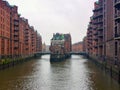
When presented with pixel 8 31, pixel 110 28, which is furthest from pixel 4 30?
pixel 110 28

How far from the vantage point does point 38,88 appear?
41750 mm

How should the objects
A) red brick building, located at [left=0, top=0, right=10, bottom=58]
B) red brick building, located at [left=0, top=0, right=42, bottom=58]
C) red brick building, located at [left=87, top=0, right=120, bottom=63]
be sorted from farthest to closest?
red brick building, located at [left=0, top=0, right=42, bottom=58]
red brick building, located at [left=0, top=0, right=10, bottom=58]
red brick building, located at [left=87, top=0, right=120, bottom=63]

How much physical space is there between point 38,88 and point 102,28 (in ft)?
170

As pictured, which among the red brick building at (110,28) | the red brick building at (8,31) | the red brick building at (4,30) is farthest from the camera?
the red brick building at (8,31)

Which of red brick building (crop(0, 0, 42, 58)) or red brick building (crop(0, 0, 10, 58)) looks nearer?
red brick building (crop(0, 0, 10, 58))

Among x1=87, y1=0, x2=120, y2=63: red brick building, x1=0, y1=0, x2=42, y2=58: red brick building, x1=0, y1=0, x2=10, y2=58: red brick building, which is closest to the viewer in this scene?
x1=87, y1=0, x2=120, y2=63: red brick building

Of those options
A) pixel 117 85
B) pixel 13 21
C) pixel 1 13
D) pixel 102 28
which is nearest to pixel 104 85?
pixel 117 85

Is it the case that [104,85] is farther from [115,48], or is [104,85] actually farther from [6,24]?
[6,24]

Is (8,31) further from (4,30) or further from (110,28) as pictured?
(110,28)

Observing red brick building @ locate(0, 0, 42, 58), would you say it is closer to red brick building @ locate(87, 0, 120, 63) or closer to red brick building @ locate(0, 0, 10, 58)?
red brick building @ locate(0, 0, 10, 58)

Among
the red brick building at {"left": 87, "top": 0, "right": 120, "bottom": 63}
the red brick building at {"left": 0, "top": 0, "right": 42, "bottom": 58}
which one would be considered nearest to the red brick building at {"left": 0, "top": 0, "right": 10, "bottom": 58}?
the red brick building at {"left": 0, "top": 0, "right": 42, "bottom": 58}

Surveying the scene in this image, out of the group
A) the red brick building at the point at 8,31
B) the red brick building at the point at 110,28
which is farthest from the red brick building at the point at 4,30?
the red brick building at the point at 110,28

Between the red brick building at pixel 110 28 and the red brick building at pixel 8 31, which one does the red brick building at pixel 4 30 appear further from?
the red brick building at pixel 110 28

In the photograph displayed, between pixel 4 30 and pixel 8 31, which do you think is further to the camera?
pixel 8 31
